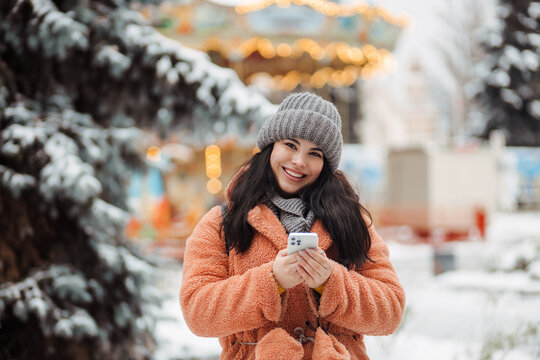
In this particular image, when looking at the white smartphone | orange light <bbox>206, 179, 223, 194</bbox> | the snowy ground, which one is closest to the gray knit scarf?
the white smartphone

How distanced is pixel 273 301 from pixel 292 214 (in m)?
0.38

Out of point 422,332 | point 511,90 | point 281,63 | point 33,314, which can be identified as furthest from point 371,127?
point 33,314

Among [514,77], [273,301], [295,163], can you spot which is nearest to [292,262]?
[273,301]

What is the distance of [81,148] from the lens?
402 cm

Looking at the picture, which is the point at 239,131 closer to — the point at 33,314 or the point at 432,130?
the point at 33,314

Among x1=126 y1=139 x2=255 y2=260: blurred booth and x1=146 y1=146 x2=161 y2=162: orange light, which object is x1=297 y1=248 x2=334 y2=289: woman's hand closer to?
x1=146 y1=146 x2=161 y2=162: orange light

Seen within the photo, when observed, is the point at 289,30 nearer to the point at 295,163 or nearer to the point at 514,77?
the point at 295,163

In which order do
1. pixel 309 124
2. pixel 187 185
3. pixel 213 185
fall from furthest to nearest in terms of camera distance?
pixel 187 185 → pixel 213 185 → pixel 309 124

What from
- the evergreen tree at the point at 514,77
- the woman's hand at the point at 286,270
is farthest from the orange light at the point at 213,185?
the evergreen tree at the point at 514,77

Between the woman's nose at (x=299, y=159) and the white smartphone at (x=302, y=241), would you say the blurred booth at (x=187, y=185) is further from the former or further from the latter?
the white smartphone at (x=302, y=241)

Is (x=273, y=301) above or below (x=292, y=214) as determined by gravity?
below

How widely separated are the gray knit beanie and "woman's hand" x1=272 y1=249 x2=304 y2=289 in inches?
19.3

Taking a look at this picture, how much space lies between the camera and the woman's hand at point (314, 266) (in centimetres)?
178

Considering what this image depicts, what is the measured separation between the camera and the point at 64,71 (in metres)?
4.26
